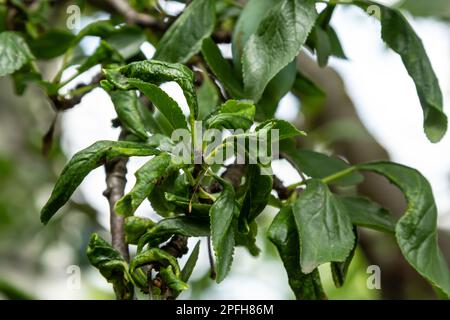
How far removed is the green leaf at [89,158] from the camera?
0.46 meters

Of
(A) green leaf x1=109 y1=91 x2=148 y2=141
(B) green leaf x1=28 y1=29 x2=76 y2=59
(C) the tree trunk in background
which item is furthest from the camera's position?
(C) the tree trunk in background

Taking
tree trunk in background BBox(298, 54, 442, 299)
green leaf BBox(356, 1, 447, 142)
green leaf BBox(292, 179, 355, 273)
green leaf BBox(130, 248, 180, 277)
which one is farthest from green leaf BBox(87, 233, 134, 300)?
tree trunk in background BBox(298, 54, 442, 299)

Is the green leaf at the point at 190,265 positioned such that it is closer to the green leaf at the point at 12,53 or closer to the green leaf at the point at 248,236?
the green leaf at the point at 248,236

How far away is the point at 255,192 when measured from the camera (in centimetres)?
49

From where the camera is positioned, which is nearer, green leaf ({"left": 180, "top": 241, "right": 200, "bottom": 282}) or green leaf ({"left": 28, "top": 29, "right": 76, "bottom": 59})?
green leaf ({"left": 180, "top": 241, "right": 200, "bottom": 282})

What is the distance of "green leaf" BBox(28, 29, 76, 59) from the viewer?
685 mm

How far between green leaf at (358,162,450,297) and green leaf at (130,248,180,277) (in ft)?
0.56

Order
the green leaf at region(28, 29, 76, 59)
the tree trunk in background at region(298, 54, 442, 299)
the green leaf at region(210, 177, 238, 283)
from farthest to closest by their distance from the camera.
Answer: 1. the tree trunk in background at region(298, 54, 442, 299)
2. the green leaf at region(28, 29, 76, 59)
3. the green leaf at region(210, 177, 238, 283)

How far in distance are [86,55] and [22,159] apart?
741mm

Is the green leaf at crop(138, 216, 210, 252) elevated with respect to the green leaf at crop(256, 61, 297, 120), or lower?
lower

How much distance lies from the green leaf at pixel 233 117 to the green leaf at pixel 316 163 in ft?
0.57

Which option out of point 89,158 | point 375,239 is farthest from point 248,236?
point 375,239

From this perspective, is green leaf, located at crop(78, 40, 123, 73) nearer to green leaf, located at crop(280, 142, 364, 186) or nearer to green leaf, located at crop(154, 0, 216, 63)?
green leaf, located at crop(154, 0, 216, 63)
